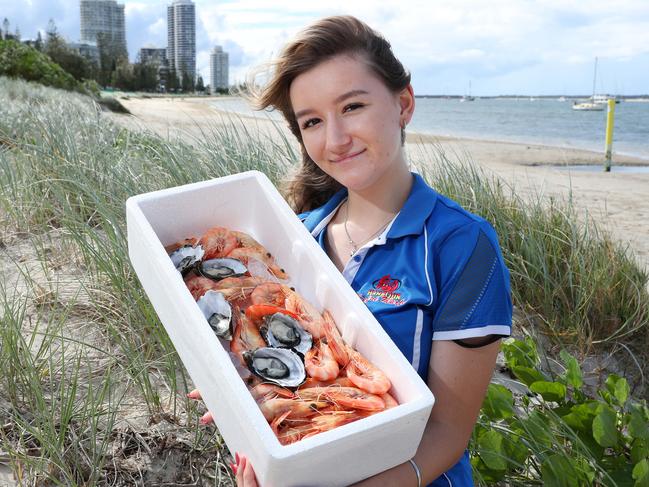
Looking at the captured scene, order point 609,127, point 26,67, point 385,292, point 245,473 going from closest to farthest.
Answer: point 245,473, point 385,292, point 609,127, point 26,67

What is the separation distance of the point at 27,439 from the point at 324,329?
1118mm

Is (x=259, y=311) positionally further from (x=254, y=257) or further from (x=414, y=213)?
(x=414, y=213)

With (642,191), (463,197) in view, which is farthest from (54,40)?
(463,197)

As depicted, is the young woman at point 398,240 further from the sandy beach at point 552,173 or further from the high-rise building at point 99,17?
the high-rise building at point 99,17

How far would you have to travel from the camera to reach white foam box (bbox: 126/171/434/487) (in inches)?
37.5

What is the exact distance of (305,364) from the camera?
118 centimetres

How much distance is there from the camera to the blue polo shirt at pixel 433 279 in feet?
4.01

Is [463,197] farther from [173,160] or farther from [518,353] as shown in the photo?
[173,160]

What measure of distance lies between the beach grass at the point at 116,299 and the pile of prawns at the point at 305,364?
1.90ft

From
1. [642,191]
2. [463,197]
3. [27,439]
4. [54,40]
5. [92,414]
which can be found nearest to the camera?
[92,414]

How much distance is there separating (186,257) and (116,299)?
1.21 metres

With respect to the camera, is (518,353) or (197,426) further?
(518,353)

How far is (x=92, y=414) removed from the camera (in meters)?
1.65

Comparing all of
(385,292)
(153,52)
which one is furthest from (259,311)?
(153,52)
